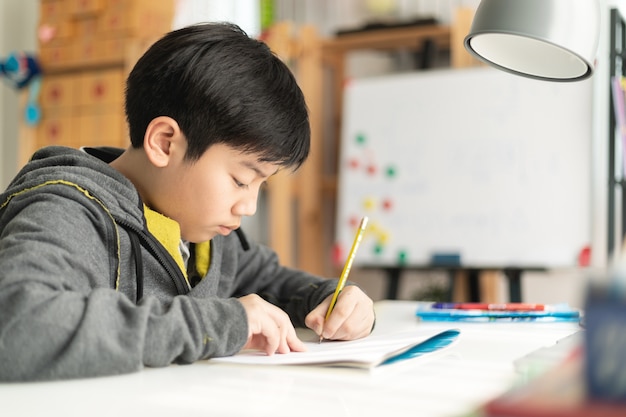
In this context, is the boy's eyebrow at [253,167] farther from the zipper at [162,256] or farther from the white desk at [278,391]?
the white desk at [278,391]

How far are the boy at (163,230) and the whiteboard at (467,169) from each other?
1.60 meters

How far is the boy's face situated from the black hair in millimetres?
14

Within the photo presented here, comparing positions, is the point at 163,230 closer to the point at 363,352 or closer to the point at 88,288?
the point at 88,288

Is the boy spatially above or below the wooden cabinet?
below

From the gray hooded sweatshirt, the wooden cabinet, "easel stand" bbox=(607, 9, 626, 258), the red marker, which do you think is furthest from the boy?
the wooden cabinet

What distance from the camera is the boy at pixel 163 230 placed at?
0.71 metres

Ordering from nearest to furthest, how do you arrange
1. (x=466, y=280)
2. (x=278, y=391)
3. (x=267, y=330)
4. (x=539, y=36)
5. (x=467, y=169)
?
(x=278, y=391) → (x=267, y=330) → (x=539, y=36) → (x=467, y=169) → (x=466, y=280)

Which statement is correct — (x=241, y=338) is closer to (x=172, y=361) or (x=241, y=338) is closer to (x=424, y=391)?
(x=172, y=361)

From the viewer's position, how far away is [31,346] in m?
0.69

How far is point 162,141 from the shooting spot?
3.46 feet

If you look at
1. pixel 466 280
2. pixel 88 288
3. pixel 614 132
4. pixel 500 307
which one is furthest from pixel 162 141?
pixel 466 280

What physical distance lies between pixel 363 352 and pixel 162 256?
0.32 meters

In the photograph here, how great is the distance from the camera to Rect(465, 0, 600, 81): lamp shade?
95 centimetres

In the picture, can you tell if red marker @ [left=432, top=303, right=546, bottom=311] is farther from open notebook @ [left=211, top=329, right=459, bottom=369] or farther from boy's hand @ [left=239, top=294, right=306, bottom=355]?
boy's hand @ [left=239, top=294, right=306, bottom=355]
